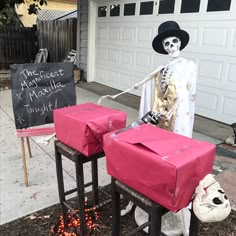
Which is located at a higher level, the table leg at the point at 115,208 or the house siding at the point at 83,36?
the house siding at the point at 83,36

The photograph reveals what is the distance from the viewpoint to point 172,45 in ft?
6.26

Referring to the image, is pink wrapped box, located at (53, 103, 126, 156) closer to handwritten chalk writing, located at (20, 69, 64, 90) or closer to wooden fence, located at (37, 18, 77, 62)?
handwritten chalk writing, located at (20, 69, 64, 90)

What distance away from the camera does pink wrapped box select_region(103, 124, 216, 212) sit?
1.09 meters

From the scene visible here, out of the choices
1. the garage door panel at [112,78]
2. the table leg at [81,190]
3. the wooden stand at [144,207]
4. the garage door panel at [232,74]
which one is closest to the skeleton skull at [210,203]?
the wooden stand at [144,207]

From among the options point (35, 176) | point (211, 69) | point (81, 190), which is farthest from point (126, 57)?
point (81, 190)

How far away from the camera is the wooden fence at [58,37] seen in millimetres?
9113

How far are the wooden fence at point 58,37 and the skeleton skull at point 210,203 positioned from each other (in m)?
8.65

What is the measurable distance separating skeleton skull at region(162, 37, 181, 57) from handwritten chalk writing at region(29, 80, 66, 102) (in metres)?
1.18

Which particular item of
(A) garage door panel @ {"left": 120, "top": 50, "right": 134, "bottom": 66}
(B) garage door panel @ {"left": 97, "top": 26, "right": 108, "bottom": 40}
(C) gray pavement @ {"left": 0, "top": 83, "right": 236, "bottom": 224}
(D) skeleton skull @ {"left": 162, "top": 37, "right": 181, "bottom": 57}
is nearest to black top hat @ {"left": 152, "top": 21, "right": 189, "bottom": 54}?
(D) skeleton skull @ {"left": 162, "top": 37, "right": 181, "bottom": 57}

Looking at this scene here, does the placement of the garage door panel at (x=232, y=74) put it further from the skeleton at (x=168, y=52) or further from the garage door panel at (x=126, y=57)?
the skeleton at (x=168, y=52)

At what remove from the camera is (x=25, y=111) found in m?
2.60

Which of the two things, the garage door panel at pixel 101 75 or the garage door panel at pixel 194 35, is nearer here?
the garage door panel at pixel 194 35

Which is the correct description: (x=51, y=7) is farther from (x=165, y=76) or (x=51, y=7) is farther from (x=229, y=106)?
(x=165, y=76)

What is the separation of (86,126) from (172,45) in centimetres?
88
